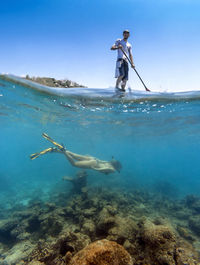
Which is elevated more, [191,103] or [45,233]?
[191,103]

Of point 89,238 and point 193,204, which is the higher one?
point 89,238

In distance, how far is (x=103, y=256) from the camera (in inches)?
104

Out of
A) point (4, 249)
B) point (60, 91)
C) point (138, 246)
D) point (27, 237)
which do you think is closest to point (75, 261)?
point (138, 246)

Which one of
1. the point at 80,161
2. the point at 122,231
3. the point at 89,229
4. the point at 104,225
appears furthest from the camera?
the point at 80,161

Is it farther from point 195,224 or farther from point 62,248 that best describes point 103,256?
point 195,224

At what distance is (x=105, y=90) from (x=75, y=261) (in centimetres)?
1162

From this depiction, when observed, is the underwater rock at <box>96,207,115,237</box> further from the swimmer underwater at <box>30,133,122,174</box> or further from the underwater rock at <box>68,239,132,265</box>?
the swimmer underwater at <box>30,133,122,174</box>

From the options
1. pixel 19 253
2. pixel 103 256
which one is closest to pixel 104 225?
pixel 103 256

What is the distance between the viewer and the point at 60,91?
1323 cm

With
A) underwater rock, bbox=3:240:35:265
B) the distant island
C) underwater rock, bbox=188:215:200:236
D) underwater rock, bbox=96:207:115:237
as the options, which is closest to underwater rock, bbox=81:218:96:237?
underwater rock, bbox=96:207:115:237

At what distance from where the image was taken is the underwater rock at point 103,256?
101 inches

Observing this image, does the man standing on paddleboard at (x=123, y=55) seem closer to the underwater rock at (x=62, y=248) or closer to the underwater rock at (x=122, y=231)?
the underwater rock at (x=122, y=231)

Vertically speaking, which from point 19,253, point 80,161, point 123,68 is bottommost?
point 19,253

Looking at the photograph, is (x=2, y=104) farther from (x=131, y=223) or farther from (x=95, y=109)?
(x=131, y=223)
